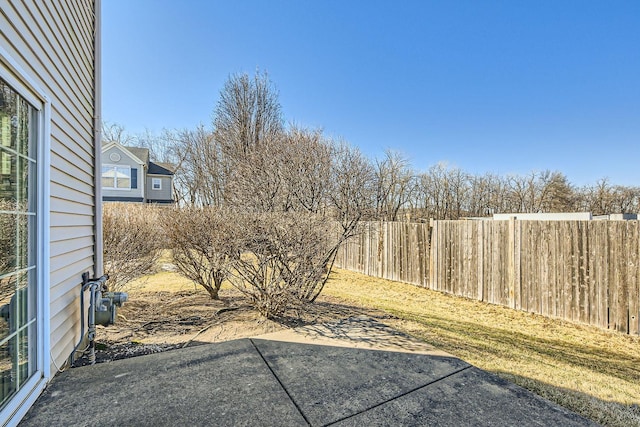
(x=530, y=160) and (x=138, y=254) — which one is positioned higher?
(x=530, y=160)

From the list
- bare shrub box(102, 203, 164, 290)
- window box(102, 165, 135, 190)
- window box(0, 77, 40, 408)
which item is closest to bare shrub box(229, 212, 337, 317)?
window box(0, 77, 40, 408)

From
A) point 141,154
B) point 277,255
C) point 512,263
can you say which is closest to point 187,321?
point 277,255

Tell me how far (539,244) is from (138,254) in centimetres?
788

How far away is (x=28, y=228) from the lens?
78.8 inches

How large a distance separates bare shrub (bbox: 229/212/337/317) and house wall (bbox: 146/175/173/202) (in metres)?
18.0

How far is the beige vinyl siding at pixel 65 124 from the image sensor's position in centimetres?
192

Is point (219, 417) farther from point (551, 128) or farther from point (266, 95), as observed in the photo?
point (551, 128)

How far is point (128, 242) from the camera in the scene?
609 cm

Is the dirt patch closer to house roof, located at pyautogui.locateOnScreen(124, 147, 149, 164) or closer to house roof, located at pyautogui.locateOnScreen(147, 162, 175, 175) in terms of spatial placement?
house roof, located at pyautogui.locateOnScreen(124, 147, 149, 164)

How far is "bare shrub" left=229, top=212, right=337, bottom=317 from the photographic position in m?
4.18

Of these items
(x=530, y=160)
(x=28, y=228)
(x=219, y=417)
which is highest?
(x=530, y=160)

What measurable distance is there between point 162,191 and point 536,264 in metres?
20.7

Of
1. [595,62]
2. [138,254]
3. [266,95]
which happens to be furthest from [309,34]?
[595,62]

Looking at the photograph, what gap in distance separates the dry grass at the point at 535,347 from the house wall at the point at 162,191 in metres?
17.2
